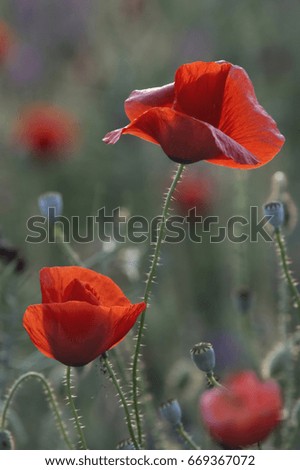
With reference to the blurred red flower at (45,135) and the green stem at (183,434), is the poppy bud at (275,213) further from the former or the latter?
the blurred red flower at (45,135)

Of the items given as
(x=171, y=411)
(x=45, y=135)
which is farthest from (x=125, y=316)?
(x=45, y=135)

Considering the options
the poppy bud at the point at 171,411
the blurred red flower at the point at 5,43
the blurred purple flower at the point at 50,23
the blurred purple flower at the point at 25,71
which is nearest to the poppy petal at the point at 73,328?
the poppy bud at the point at 171,411

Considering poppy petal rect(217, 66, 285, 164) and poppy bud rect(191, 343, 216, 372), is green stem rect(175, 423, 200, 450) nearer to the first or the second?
poppy bud rect(191, 343, 216, 372)

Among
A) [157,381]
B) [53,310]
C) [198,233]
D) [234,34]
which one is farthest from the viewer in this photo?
[234,34]

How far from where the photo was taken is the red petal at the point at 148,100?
927 mm

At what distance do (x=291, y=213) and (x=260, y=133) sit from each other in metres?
0.22

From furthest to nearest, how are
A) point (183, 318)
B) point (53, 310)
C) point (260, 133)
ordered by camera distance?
point (183, 318)
point (260, 133)
point (53, 310)

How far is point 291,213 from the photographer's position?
1091 millimetres

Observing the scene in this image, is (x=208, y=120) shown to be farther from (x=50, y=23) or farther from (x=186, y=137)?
(x=50, y=23)

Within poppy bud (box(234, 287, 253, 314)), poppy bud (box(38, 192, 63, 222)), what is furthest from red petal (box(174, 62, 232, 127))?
poppy bud (box(234, 287, 253, 314))

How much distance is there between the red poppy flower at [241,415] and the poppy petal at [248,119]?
25 centimetres
